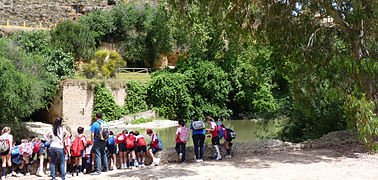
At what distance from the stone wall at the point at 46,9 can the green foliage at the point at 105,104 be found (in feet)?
59.4

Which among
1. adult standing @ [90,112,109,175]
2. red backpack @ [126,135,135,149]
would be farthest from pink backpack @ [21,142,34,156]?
red backpack @ [126,135,135,149]

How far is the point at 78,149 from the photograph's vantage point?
7.25m

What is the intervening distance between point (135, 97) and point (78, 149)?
2053cm

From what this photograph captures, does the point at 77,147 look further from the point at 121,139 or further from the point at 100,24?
the point at 100,24

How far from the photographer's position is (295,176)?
616cm

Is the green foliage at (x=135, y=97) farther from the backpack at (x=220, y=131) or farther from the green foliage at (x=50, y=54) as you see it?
the backpack at (x=220, y=131)

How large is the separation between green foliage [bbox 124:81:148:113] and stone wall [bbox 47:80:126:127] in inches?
119

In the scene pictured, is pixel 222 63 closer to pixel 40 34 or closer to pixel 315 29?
pixel 40 34

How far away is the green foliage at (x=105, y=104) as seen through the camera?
25922 millimetres

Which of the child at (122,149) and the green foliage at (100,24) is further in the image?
the green foliage at (100,24)

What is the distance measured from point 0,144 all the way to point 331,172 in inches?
273

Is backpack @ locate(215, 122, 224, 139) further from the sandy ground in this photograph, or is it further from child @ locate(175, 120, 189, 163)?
child @ locate(175, 120, 189, 163)

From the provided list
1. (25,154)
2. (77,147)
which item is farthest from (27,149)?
(77,147)

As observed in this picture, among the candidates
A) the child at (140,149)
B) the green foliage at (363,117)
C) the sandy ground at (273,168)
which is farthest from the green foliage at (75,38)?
the green foliage at (363,117)
